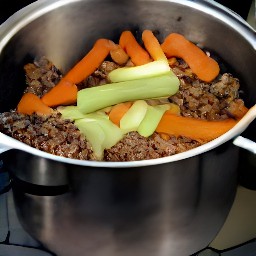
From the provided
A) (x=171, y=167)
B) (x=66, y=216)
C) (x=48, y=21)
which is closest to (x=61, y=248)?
(x=66, y=216)

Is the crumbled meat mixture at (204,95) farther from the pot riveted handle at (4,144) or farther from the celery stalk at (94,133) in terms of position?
the pot riveted handle at (4,144)

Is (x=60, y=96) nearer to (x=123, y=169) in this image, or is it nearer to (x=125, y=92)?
(x=125, y=92)

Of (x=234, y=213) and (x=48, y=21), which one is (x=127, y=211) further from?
(x=48, y=21)

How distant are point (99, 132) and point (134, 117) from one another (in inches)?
3.7

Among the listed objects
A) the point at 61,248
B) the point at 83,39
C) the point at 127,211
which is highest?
the point at 83,39

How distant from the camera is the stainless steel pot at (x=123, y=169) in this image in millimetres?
1165

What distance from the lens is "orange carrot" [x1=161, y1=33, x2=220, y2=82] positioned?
1.56 metres

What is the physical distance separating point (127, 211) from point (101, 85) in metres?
0.39

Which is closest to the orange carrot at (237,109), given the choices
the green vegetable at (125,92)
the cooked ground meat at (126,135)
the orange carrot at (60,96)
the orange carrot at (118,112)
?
the cooked ground meat at (126,135)

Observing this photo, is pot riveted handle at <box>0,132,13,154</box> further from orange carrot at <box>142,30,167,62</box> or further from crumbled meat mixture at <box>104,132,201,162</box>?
orange carrot at <box>142,30,167,62</box>

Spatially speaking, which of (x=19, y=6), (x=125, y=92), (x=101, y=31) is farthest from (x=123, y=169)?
(x=19, y=6)

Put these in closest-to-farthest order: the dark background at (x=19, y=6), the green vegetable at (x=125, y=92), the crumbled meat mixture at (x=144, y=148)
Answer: the crumbled meat mixture at (x=144, y=148)
the green vegetable at (x=125, y=92)
the dark background at (x=19, y=6)

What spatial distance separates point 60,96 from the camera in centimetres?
149

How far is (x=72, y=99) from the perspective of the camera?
58.9 inches
